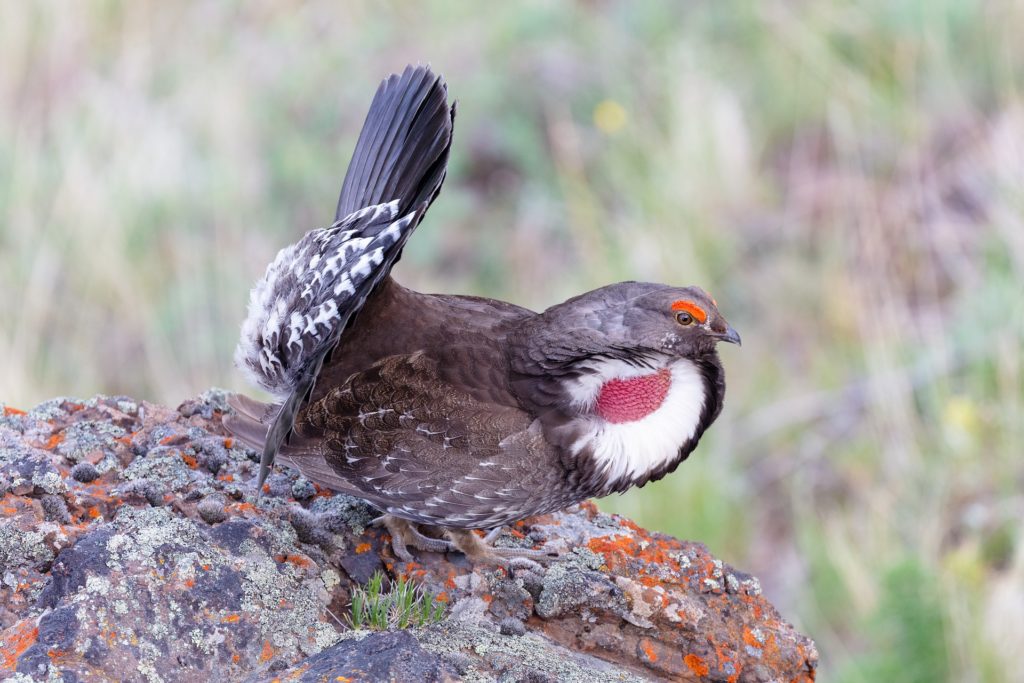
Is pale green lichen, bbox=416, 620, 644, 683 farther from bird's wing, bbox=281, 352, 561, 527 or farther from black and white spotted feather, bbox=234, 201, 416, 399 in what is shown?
black and white spotted feather, bbox=234, 201, 416, 399

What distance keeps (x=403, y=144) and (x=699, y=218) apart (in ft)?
16.0

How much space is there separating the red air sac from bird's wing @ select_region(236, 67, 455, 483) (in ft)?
2.66

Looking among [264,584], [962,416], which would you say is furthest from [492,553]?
[962,416]

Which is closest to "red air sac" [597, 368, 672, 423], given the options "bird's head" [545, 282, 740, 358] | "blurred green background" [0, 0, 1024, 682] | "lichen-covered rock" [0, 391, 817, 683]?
"bird's head" [545, 282, 740, 358]

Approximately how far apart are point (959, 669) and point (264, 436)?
346 cm

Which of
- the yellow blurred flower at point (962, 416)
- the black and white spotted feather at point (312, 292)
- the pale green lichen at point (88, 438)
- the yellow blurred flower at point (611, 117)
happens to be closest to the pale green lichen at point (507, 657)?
the black and white spotted feather at point (312, 292)

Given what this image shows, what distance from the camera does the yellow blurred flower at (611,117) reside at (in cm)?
897

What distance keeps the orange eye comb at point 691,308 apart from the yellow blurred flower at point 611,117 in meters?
5.51

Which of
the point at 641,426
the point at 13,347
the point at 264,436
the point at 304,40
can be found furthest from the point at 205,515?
the point at 304,40

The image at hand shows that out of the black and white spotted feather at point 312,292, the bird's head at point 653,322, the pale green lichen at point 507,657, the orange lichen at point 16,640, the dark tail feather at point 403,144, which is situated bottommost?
the orange lichen at point 16,640

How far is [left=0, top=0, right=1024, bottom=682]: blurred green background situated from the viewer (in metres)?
6.53

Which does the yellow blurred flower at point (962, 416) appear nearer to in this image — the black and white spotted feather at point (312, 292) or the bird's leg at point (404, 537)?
the bird's leg at point (404, 537)

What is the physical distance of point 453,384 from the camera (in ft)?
12.3

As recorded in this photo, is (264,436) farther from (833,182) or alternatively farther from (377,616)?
(833,182)
